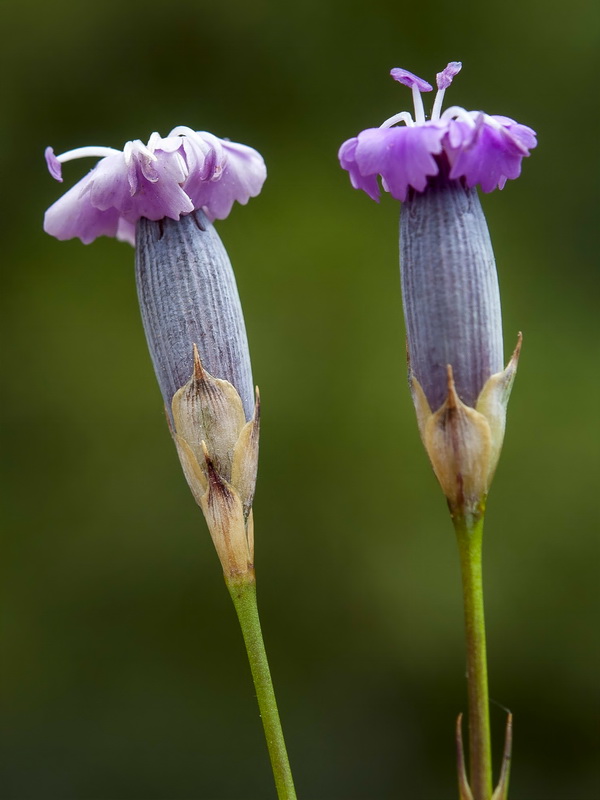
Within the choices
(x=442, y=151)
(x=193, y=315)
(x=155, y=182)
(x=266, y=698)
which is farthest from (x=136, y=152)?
(x=266, y=698)

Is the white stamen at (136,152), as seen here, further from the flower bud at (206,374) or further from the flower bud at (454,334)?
the flower bud at (454,334)

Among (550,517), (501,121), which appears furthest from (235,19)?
(501,121)

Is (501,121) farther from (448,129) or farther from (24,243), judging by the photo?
(24,243)

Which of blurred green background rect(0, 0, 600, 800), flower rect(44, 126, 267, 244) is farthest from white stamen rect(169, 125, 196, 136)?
blurred green background rect(0, 0, 600, 800)

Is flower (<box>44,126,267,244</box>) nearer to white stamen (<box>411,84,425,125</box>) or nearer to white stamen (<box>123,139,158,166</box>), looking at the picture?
white stamen (<box>123,139,158,166</box>)

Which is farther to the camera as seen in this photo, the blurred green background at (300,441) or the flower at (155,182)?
the blurred green background at (300,441)

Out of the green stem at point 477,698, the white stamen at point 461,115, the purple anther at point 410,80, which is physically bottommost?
the green stem at point 477,698

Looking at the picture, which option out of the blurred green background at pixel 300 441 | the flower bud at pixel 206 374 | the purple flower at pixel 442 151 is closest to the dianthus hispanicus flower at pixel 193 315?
the flower bud at pixel 206 374

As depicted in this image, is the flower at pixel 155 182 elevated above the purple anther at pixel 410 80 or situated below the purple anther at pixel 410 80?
below
